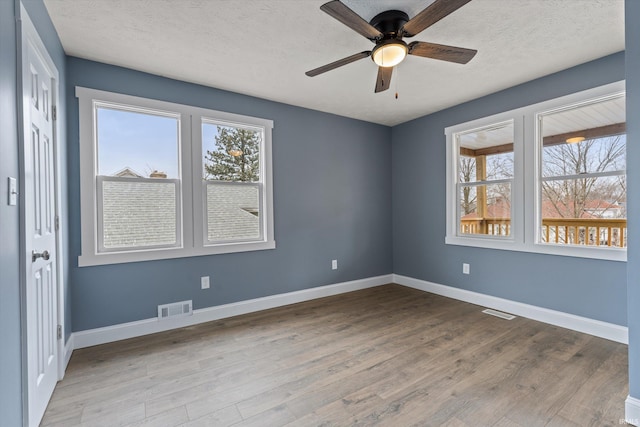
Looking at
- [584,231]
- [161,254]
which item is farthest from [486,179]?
[161,254]

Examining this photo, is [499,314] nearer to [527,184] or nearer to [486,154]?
[527,184]

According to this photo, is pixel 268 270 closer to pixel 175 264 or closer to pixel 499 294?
pixel 175 264

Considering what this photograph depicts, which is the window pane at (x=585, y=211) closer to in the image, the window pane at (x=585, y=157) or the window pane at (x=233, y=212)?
the window pane at (x=585, y=157)

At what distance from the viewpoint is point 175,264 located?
309cm

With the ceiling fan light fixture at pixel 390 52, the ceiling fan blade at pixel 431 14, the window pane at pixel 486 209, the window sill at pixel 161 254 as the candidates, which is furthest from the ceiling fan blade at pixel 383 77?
the window sill at pixel 161 254

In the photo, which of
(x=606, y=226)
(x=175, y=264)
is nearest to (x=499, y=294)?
(x=606, y=226)

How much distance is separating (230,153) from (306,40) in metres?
1.61

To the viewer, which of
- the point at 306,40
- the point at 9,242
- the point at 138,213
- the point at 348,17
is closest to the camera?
the point at 9,242

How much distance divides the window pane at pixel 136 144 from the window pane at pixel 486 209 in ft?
11.8

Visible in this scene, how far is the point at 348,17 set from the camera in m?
1.77

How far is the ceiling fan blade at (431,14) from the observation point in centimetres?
166

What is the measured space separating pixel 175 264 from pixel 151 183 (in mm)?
861

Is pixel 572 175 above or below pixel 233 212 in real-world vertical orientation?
above

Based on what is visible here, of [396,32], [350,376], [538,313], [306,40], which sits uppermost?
[306,40]
